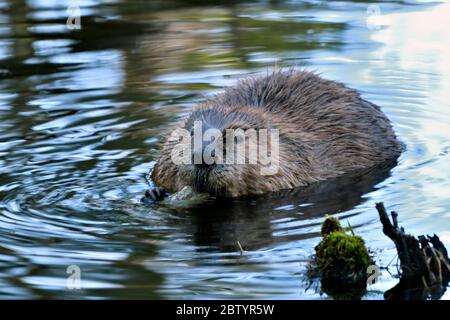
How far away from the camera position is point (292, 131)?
301 inches

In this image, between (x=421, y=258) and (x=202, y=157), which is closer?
(x=421, y=258)

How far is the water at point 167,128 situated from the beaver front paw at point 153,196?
7cm

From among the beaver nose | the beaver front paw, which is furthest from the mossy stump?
the beaver front paw

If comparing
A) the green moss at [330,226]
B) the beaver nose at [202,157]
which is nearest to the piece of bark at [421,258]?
the green moss at [330,226]

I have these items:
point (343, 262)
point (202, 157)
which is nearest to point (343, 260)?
point (343, 262)

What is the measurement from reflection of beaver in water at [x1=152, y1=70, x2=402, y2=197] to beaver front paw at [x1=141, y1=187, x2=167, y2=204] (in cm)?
22

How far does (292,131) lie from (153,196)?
1.21m

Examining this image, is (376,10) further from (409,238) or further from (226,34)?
(409,238)

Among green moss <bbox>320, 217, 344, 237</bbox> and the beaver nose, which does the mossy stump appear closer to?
green moss <bbox>320, 217, 344, 237</bbox>

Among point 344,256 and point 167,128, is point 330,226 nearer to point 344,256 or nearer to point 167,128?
point 344,256

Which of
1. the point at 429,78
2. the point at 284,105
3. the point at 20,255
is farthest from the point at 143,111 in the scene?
the point at 20,255

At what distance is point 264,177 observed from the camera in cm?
734
